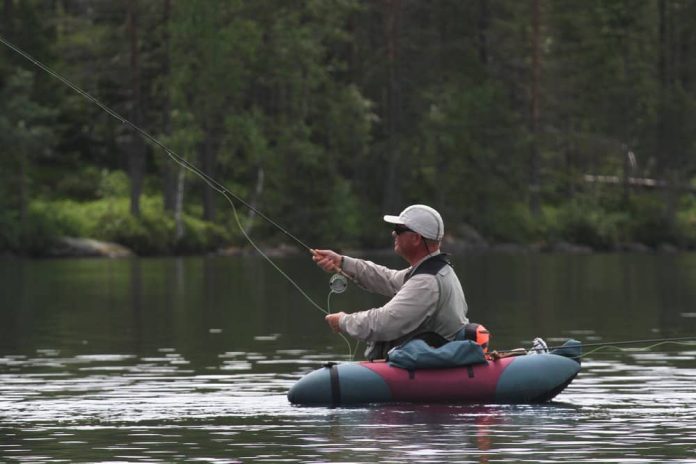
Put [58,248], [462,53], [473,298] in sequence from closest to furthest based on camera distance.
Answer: [473,298]
[58,248]
[462,53]

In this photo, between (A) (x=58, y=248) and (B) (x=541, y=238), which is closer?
(A) (x=58, y=248)

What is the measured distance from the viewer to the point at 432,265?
17672mm

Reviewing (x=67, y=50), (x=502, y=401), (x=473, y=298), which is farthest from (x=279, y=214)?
(x=502, y=401)

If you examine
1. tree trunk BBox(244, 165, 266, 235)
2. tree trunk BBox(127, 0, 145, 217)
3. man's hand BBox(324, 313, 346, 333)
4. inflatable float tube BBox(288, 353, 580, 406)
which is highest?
tree trunk BBox(127, 0, 145, 217)

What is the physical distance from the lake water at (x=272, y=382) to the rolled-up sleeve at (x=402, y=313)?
2.46 ft

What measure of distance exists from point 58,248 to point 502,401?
55406mm

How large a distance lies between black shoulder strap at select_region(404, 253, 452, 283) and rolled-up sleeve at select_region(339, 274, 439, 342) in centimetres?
6

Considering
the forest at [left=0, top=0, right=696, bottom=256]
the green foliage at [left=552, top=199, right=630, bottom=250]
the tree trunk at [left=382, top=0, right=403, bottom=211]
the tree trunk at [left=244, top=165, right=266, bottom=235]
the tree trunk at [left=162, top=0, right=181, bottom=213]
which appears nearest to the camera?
the tree trunk at [left=162, top=0, right=181, bottom=213]

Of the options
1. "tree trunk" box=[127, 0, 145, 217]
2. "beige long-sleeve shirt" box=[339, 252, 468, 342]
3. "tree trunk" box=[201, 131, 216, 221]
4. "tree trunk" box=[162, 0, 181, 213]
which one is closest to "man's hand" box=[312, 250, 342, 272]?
"beige long-sleeve shirt" box=[339, 252, 468, 342]

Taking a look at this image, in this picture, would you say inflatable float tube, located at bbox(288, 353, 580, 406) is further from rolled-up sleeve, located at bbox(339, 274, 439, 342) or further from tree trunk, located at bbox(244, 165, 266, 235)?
tree trunk, located at bbox(244, 165, 266, 235)

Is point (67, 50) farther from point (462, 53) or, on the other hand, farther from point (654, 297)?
point (654, 297)

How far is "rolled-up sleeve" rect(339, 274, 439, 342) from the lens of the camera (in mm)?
17484

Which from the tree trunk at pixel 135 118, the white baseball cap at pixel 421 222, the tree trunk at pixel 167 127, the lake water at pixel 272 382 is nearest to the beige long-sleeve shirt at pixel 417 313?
the white baseball cap at pixel 421 222

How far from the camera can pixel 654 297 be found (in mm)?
41312
